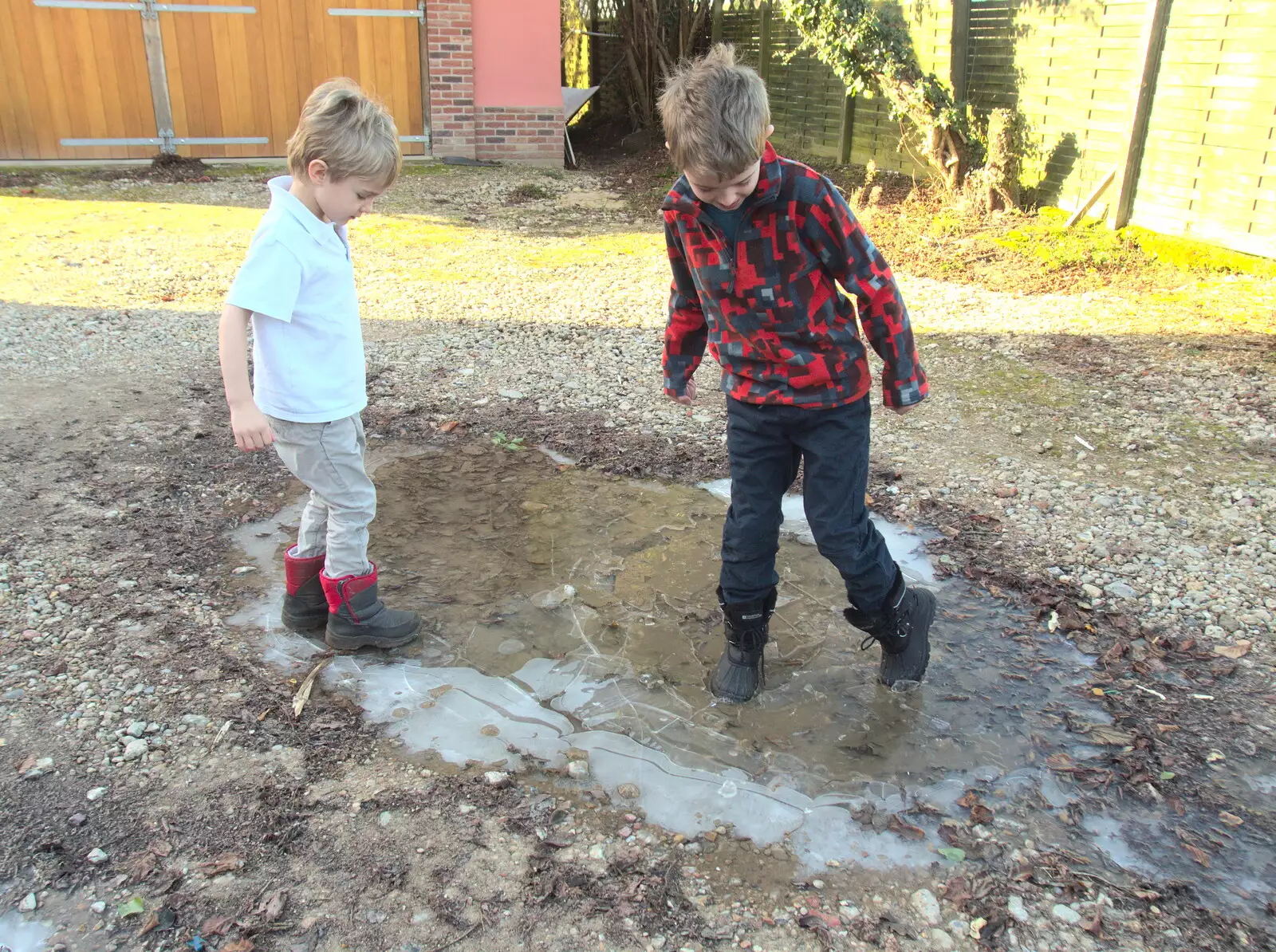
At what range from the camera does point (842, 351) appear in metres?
2.38

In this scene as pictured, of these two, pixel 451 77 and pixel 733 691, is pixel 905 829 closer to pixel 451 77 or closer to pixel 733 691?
pixel 733 691

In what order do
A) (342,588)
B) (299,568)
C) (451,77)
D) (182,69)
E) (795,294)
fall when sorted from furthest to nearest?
(451,77) < (182,69) < (299,568) < (342,588) < (795,294)

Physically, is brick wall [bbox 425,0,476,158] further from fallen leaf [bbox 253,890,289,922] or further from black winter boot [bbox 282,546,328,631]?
fallen leaf [bbox 253,890,289,922]

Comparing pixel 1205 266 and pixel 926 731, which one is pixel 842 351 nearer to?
pixel 926 731

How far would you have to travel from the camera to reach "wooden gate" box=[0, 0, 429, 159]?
32.0 ft

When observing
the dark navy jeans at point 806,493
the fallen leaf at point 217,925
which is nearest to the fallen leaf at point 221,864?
the fallen leaf at point 217,925

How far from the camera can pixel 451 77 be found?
36.3ft

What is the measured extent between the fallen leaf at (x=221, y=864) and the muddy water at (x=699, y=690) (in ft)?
1.74

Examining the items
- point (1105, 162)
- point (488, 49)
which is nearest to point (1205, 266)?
point (1105, 162)

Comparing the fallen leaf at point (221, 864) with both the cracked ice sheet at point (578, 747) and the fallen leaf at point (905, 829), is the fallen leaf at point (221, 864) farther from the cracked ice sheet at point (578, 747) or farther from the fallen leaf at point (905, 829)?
the fallen leaf at point (905, 829)

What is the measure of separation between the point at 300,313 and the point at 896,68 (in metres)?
7.72

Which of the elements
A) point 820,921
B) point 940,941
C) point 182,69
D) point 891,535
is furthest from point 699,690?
point 182,69

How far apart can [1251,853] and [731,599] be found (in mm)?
1318

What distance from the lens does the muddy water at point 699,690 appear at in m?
2.31
